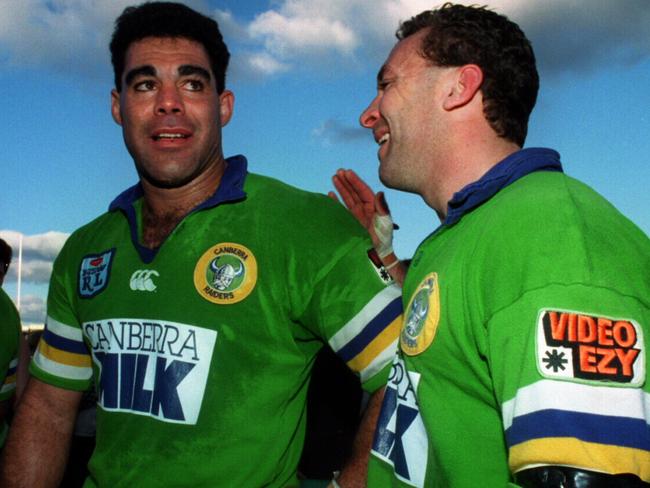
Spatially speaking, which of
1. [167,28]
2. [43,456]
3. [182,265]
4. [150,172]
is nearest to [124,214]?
[150,172]

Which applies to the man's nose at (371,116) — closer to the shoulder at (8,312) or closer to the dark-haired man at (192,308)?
the dark-haired man at (192,308)

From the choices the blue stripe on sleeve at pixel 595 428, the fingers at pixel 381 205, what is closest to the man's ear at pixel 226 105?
the fingers at pixel 381 205

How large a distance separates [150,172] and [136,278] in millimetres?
483

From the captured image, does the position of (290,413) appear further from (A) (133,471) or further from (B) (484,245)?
(B) (484,245)

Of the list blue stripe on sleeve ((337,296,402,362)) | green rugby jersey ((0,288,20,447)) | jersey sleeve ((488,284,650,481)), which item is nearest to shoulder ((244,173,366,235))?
blue stripe on sleeve ((337,296,402,362))

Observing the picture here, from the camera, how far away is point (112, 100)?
3734 mm

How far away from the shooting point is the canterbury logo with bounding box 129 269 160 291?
3113 mm

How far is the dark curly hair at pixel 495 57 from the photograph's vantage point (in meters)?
2.37

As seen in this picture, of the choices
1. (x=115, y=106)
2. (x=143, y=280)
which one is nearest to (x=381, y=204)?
(x=143, y=280)

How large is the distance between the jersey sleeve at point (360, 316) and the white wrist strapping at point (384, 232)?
0.39 metres

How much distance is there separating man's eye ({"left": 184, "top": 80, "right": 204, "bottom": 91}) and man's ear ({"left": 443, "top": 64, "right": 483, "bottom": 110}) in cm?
136

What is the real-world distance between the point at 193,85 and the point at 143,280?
2.96 feet

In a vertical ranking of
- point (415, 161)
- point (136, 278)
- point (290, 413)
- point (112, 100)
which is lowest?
point (290, 413)

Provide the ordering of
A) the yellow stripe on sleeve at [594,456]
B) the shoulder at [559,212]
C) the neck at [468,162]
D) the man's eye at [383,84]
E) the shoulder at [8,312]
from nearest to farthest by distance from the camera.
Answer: the yellow stripe on sleeve at [594,456], the shoulder at [559,212], the neck at [468,162], the man's eye at [383,84], the shoulder at [8,312]
